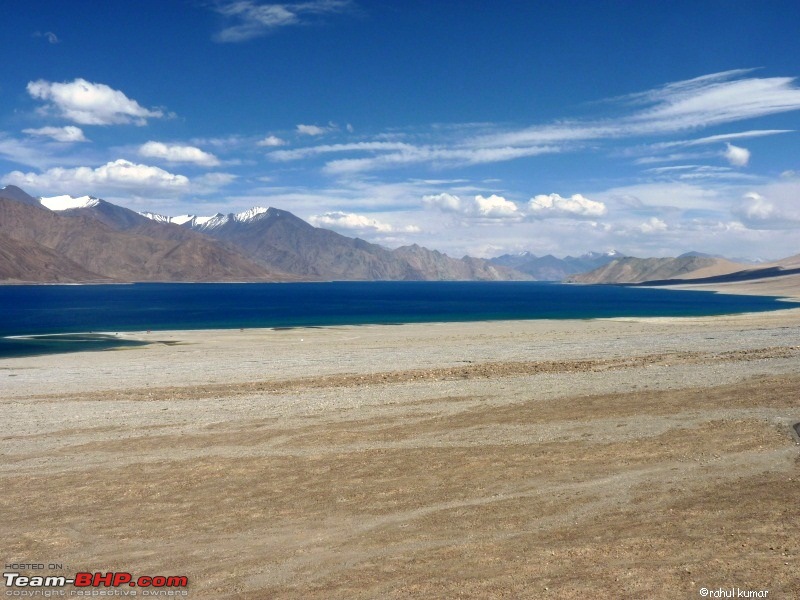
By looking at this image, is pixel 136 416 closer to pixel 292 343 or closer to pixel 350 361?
pixel 350 361

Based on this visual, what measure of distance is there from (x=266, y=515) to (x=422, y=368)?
27.5 meters

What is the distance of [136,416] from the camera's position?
27203 mm

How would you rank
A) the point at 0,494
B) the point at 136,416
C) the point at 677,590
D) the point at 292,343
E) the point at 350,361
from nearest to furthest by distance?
the point at 677,590
the point at 0,494
the point at 136,416
the point at 350,361
the point at 292,343

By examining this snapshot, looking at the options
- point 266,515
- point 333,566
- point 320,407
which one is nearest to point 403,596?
point 333,566
